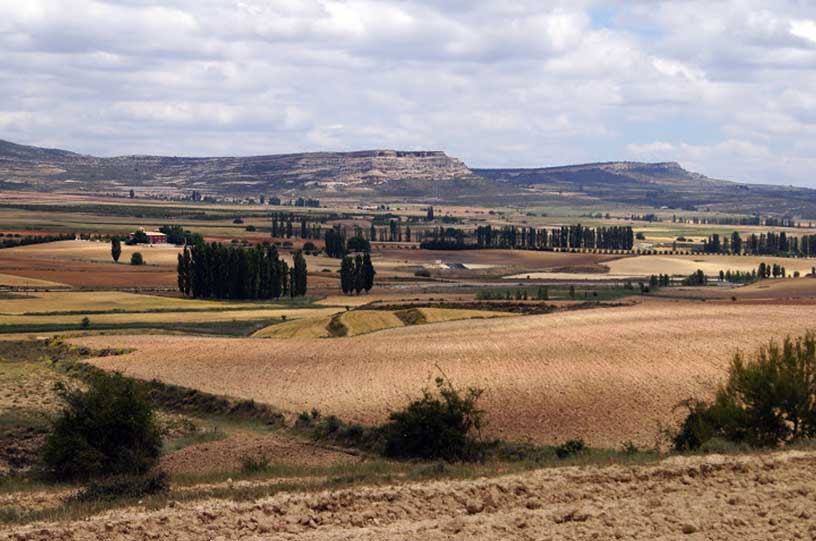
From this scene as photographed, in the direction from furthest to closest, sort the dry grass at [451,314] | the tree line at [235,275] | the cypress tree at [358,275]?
1. the cypress tree at [358,275]
2. the tree line at [235,275]
3. the dry grass at [451,314]

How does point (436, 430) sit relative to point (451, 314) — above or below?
above

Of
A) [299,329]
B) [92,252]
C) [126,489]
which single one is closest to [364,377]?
[126,489]

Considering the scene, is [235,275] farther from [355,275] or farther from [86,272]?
[86,272]

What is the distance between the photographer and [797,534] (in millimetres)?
20812

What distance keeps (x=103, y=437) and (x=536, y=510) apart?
18034 millimetres

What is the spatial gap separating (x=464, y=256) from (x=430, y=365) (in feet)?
433

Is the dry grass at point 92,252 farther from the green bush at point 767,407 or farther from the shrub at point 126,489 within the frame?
the shrub at point 126,489

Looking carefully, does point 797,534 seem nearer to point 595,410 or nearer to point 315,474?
point 315,474

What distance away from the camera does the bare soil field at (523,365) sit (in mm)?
43188

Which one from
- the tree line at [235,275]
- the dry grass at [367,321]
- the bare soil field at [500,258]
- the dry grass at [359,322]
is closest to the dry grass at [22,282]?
the tree line at [235,275]

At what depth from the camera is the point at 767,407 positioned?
34000 mm

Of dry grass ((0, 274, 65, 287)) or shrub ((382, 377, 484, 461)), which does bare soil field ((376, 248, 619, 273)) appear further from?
shrub ((382, 377, 484, 461))

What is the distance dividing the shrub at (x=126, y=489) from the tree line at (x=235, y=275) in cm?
8893

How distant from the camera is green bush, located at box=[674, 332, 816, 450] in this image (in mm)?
33719
